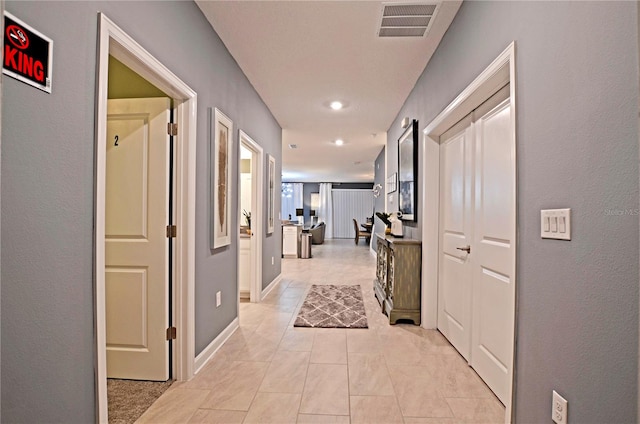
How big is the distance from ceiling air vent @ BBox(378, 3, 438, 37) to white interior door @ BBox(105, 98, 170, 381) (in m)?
1.74

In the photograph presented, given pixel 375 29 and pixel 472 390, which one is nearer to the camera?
pixel 472 390

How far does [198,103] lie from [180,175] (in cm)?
58

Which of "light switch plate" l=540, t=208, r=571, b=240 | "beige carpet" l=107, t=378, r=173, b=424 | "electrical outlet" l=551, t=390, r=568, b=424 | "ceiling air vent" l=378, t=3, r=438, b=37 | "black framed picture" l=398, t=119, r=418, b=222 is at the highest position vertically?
"ceiling air vent" l=378, t=3, r=438, b=37

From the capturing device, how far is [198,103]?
243 centimetres

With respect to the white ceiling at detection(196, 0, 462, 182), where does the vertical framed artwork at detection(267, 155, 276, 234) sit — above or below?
below

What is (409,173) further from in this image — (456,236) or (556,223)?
(556,223)

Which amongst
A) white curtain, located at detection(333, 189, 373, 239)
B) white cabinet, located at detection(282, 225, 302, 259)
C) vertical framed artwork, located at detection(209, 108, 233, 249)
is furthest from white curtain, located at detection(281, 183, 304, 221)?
vertical framed artwork, located at detection(209, 108, 233, 249)

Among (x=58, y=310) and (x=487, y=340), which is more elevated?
(x=58, y=310)

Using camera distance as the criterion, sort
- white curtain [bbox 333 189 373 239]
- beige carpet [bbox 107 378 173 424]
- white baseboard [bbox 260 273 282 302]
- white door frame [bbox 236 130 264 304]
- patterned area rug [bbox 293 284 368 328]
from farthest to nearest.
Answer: white curtain [bbox 333 189 373 239], white baseboard [bbox 260 273 282 302], white door frame [bbox 236 130 264 304], patterned area rug [bbox 293 284 368 328], beige carpet [bbox 107 378 173 424]

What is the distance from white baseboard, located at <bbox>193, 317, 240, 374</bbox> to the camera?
7.94ft

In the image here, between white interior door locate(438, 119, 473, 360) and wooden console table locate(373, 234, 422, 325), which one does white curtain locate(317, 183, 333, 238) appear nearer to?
wooden console table locate(373, 234, 422, 325)

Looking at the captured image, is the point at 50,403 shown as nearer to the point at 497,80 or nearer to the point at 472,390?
the point at 472,390

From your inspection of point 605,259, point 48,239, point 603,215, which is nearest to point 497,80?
point 603,215

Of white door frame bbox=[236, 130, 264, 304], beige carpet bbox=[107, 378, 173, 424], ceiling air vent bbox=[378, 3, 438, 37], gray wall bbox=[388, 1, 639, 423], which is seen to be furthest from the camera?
white door frame bbox=[236, 130, 264, 304]
